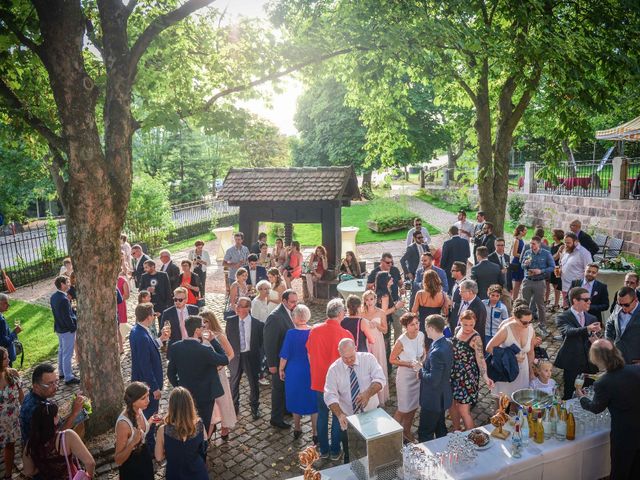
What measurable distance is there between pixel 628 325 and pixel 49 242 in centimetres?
1866

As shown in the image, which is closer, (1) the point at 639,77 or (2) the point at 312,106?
(1) the point at 639,77

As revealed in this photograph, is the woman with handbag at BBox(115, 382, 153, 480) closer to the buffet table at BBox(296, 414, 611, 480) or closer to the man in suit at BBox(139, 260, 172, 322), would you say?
the buffet table at BBox(296, 414, 611, 480)

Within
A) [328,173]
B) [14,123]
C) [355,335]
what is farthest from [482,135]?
[14,123]

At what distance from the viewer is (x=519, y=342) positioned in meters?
5.91

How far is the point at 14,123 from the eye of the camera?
7.50 metres

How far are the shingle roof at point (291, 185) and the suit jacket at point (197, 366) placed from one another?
7.50m

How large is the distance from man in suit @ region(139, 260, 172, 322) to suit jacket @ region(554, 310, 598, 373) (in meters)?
7.03

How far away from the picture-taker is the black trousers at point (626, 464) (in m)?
4.56

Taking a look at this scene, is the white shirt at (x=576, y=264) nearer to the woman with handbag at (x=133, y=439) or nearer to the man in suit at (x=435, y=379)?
the man in suit at (x=435, y=379)

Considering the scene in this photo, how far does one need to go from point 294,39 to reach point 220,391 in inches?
236

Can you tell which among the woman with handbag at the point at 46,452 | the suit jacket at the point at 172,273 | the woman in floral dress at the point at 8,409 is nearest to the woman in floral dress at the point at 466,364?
the woman with handbag at the point at 46,452

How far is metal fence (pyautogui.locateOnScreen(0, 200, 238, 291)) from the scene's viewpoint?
16.8 metres

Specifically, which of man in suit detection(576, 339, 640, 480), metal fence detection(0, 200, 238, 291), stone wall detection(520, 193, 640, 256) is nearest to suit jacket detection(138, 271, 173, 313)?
man in suit detection(576, 339, 640, 480)

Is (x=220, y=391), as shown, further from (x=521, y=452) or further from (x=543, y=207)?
(x=543, y=207)
